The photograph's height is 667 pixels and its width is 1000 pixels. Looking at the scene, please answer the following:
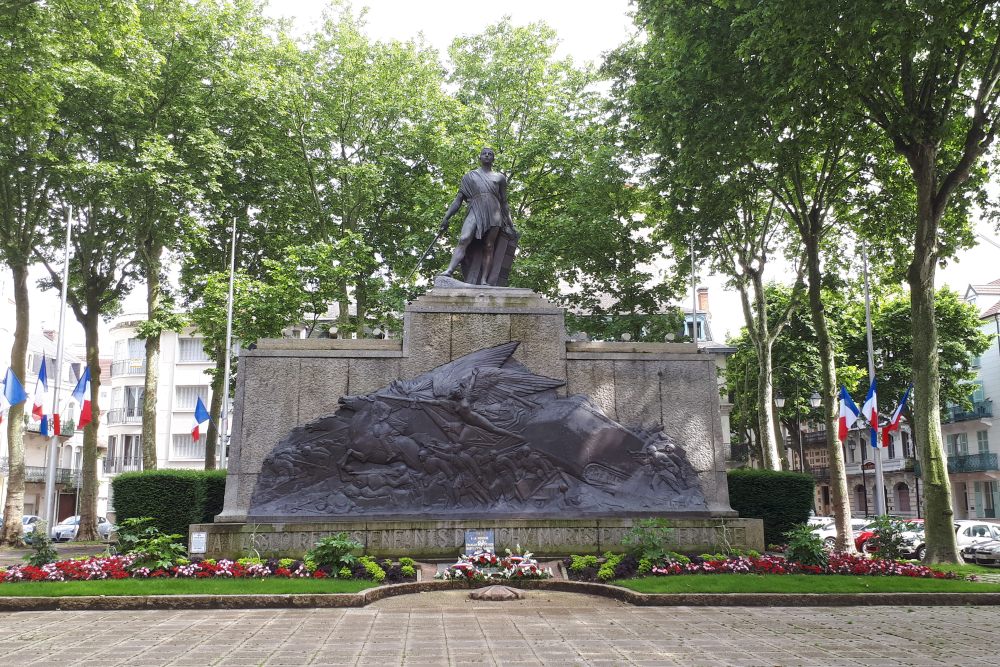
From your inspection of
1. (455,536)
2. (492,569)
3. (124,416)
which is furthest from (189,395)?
(492,569)

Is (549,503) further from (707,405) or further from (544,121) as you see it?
(544,121)

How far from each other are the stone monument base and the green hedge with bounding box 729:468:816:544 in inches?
143

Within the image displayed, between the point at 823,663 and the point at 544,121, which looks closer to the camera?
the point at 823,663

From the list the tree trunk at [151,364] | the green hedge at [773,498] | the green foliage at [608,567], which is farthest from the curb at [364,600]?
the tree trunk at [151,364]

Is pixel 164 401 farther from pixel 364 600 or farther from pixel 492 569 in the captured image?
pixel 364 600

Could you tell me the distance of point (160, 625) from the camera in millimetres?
9977

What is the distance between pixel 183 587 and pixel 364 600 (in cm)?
269

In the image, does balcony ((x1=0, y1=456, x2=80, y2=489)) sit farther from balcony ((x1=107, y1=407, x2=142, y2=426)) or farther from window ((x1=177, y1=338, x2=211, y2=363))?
window ((x1=177, y1=338, x2=211, y2=363))

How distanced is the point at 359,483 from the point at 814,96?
12.9 meters

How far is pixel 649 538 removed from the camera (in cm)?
1402

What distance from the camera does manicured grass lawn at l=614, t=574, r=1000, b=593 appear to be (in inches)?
470

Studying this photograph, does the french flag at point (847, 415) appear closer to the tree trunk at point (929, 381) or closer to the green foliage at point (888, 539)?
the tree trunk at point (929, 381)

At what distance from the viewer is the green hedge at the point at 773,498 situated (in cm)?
1873

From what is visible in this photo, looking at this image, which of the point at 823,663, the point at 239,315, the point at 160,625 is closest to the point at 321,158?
the point at 239,315
